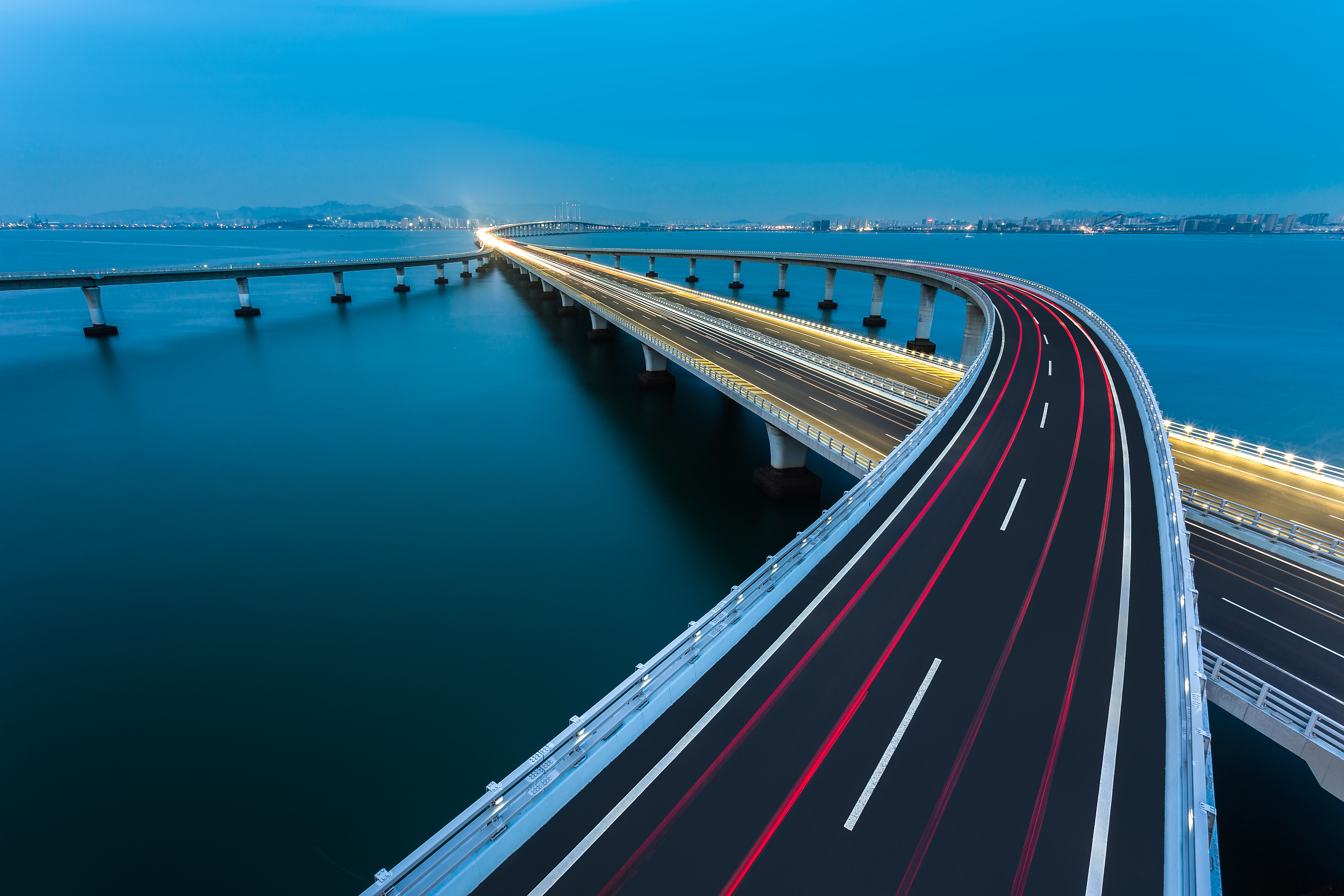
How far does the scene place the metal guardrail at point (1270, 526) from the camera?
19.7 m

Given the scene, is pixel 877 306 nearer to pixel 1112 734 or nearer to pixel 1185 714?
pixel 1185 714

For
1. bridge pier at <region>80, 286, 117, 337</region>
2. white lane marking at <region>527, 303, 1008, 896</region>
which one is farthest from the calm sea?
bridge pier at <region>80, 286, 117, 337</region>

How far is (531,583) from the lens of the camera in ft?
88.4

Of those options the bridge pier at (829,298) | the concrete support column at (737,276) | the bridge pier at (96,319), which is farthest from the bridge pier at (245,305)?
the bridge pier at (829,298)

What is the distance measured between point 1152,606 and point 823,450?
14490 mm

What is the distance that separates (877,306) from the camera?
96188 mm

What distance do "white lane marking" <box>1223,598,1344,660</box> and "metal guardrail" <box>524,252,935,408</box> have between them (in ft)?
58.5

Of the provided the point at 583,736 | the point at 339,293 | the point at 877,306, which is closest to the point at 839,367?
the point at 583,736

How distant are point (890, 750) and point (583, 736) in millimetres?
5738

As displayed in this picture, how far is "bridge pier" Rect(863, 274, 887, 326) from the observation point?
3701 inches

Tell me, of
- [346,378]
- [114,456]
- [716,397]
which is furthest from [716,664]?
[346,378]

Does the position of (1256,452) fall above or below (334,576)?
above

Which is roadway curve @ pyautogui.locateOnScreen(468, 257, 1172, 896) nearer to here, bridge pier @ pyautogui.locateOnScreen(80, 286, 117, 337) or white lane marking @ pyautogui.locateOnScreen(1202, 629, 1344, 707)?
white lane marking @ pyautogui.locateOnScreen(1202, 629, 1344, 707)

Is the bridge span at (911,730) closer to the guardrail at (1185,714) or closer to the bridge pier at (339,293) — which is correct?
the guardrail at (1185,714)
